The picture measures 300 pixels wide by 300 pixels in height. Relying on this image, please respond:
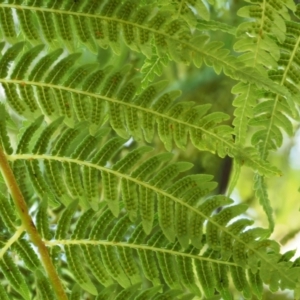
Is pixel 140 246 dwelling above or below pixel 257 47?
below

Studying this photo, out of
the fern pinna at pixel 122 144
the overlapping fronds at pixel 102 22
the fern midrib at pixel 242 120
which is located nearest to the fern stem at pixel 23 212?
the fern pinna at pixel 122 144

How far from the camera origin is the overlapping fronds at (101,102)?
27.3 inches

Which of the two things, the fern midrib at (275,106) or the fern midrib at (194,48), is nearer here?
the fern midrib at (194,48)

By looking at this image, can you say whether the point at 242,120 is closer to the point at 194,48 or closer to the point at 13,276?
the point at 194,48

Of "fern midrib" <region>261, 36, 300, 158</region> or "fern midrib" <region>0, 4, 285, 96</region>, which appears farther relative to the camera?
"fern midrib" <region>261, 36, 300, 158</region>

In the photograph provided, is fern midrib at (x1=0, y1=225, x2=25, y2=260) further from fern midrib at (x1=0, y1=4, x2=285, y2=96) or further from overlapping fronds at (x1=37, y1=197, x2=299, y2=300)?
fern midrib at (x1=0, y1=4, x2=285, y2=96)

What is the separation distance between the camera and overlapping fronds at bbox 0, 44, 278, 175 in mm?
694

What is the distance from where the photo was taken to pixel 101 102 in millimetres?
701

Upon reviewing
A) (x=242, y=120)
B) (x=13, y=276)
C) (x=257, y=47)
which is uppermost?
(x=257, y=47)

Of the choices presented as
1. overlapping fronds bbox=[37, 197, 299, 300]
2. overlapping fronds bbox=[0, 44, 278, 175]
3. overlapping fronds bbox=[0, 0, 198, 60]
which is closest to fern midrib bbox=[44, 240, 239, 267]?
overlapping fronds bbox=[37, 197, 299, 300]

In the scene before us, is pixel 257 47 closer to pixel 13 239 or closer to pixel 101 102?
pixel 101 102

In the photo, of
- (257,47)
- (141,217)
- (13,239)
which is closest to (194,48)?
(257,47)

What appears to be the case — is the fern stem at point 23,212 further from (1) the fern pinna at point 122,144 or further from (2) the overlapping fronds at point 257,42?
(2) the overlapping fronds at point 257,42

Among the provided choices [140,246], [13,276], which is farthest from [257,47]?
[13,276]
